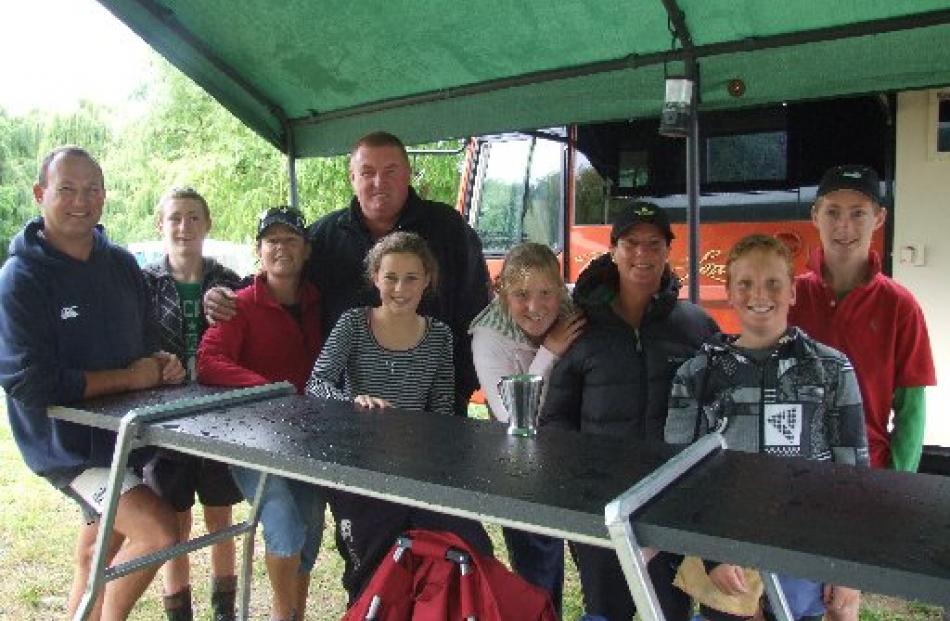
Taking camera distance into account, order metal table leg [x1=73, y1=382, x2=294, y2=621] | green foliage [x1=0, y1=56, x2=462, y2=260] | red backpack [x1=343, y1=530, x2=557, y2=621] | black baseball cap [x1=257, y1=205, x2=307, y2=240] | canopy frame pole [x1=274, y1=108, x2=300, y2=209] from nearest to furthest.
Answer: red backpack [x1=343, y1=530, x2=557, y2=621] < metal table leg [x1=73, y1=382, x2=294, y2=621] < black baseball cap [x1=257, y1=205, x2=307, y2=240] < canopy frame pole [x1=274, y1=108, x2=300, y2=209] < green foliage [x1=0, y1=56, x2=462, y2=260]

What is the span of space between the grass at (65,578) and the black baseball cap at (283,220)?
151cm

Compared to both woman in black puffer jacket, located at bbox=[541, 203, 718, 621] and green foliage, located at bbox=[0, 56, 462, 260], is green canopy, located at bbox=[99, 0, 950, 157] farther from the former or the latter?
green foliage, located at bbox=[0, 56, 462, 260]

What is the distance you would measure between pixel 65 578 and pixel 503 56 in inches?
116

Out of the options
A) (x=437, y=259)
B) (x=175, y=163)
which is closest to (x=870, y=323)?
(x=437, y=259)

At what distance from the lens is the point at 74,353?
2.36m

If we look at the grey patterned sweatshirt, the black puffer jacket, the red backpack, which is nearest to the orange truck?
the black puffer jacket

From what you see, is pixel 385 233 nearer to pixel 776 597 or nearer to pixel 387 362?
pixel 387 362

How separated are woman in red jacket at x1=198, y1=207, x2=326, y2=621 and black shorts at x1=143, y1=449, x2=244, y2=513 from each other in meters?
0.16

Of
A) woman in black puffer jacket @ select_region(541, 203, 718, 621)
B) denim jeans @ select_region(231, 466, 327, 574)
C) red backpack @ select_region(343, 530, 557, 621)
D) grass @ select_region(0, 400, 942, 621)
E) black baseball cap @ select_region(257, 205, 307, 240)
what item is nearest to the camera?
red backpack @ select_region(343, 530, 557, 621)

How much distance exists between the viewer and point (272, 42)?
11.9 ft

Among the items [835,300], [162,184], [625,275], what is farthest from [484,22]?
[162,184]

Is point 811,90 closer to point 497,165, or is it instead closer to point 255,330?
point 255,330

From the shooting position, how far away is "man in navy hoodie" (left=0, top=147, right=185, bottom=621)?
223cm

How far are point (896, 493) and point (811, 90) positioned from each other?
1.77 metres
